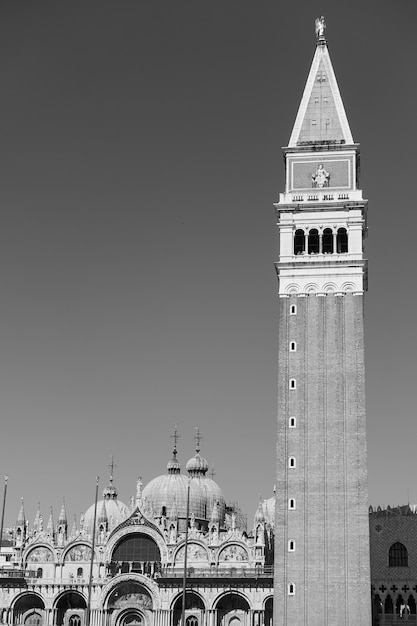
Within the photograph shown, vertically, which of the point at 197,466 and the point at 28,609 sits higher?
the point at 197,466

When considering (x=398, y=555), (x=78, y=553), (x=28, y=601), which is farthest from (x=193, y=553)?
(x=398, y=555)

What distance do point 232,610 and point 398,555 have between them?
51.3 ft

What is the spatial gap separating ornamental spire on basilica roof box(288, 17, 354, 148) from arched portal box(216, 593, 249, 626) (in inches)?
1587

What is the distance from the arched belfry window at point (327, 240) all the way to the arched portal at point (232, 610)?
3198 cm

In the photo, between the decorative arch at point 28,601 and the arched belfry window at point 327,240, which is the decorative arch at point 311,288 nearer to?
the arched belfry window at point 327,240

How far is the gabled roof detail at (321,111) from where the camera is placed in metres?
82.7

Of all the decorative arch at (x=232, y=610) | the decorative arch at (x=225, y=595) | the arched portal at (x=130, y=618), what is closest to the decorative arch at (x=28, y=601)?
the arched portal at (x=130, y=618)

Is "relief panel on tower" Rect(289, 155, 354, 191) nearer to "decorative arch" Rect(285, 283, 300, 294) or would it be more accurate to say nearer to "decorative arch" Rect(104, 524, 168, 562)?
"decorative arch" Rect(285, 283, 300, 294)

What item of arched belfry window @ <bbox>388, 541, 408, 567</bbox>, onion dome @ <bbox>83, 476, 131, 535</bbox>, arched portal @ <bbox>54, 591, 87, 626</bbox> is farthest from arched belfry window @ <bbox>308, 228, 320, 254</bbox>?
arched portal @ <bbox>54, 591, 87, 626</bbox>

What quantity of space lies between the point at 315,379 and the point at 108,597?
31088 millimetres

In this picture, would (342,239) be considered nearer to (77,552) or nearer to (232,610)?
(232,610)

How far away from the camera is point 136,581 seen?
88.4 meters

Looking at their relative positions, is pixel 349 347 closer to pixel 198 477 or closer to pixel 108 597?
pixel 108 597

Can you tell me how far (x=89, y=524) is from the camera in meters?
103
